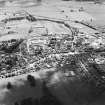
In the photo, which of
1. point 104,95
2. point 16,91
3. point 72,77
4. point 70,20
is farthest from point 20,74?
point 70,20

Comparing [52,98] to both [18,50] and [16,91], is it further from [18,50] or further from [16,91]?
[18,50]

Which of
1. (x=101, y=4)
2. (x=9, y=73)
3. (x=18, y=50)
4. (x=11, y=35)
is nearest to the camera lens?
(x=9, y=73)

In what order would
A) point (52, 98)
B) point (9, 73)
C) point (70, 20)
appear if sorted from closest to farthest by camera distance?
point (52, 98), point (9, 73), point (70, 20)

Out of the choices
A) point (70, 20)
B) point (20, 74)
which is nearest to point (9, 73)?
point (20, 74)

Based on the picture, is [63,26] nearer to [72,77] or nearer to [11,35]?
[11,35]

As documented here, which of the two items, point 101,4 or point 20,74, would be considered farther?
point 101,4

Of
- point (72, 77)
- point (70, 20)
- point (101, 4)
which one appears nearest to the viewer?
point (72, 77)
